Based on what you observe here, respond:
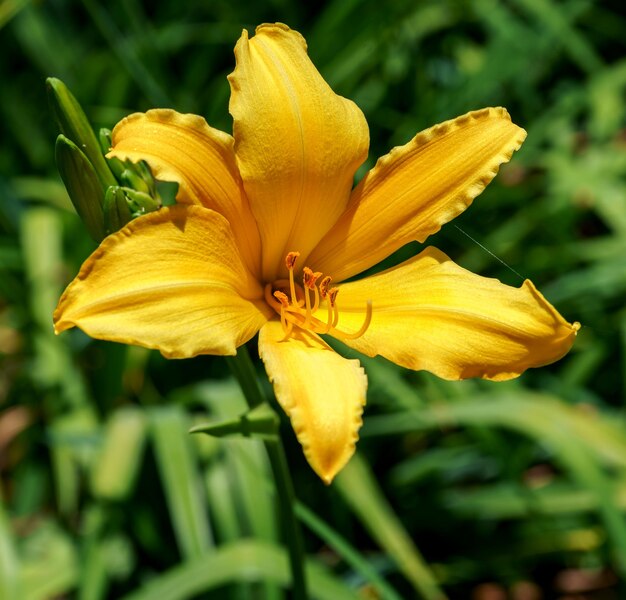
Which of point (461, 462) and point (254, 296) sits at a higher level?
point (254, 296)

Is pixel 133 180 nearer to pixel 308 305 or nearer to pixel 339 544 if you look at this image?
pixel 308 305

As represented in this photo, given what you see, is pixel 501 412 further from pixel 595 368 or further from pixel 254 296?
pixel 254 296

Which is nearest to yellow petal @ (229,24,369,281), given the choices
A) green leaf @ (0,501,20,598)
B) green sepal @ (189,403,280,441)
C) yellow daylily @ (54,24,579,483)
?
yellow daylily @ (54,24,579,483)

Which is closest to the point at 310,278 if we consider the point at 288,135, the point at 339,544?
the point at 288,135

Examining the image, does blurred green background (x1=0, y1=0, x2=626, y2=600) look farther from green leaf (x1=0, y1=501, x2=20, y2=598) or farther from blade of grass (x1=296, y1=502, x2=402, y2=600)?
blade of grass (x1=296, y1=502, x2=402, y2=600)

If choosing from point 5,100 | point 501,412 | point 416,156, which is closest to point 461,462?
point 501,412

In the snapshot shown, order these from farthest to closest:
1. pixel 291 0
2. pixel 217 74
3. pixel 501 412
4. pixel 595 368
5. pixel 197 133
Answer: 1. pixel 217 74
2. pixel 291 0
3. pixel 595 368
4. pixel 501 412
5. pixel 197 133
